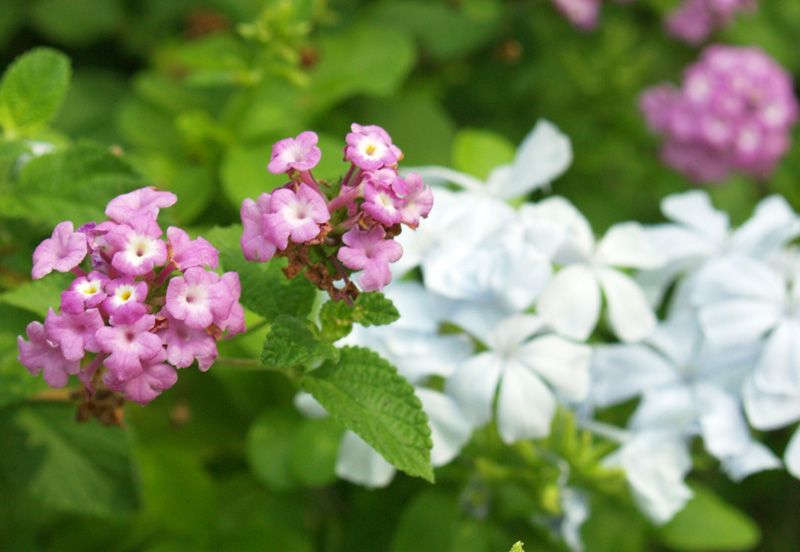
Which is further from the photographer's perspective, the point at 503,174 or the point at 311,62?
the point at 311,62

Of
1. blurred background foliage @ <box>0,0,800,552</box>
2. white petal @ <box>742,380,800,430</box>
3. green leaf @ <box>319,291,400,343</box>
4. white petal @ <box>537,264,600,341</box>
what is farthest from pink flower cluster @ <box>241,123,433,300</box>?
white petal @ <box>742,380,800,430</box>

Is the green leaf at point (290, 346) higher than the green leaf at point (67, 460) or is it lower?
higher

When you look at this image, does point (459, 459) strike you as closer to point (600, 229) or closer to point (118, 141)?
point (600, 229)

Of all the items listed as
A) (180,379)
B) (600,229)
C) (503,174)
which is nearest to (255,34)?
(503,174)

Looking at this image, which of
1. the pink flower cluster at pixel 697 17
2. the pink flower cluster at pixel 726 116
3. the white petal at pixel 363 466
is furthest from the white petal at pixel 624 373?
the pink flower cluster at pixel 697 17

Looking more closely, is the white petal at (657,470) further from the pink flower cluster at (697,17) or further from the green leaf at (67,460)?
the pink flower cluster at (697,17)

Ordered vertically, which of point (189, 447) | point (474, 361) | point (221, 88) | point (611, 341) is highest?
point (474, 361)
